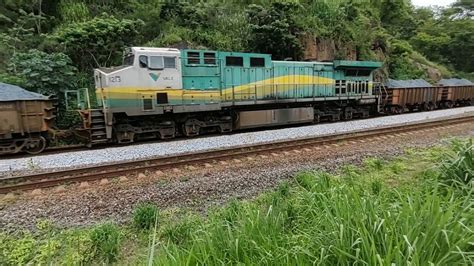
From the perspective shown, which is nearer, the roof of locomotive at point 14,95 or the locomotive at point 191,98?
the roof of locomotive at point 14,95

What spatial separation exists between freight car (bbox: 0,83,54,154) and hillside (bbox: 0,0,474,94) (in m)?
2.61

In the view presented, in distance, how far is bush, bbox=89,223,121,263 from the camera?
3754mm

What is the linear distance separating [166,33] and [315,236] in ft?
57.7

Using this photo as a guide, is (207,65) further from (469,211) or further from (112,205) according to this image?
(469,211)

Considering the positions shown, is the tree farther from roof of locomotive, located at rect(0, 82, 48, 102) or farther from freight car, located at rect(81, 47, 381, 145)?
roof of locomotive, located at rect(0, 82, 48, 102)

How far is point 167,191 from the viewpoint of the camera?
6.05 meters

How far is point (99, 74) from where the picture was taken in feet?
36.6

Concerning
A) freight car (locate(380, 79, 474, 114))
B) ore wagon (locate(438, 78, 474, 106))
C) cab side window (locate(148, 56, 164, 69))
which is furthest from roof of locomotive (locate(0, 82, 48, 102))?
ore wagon (locate(438, 78, 474, 106))

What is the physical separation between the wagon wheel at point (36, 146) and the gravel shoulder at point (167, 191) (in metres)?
4.74

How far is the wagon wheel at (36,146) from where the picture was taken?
1025 centimetres

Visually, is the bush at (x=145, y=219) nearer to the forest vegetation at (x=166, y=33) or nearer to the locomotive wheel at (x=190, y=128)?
the locomotive wheel at (x=190, y=128)

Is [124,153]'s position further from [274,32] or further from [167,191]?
[274,32]

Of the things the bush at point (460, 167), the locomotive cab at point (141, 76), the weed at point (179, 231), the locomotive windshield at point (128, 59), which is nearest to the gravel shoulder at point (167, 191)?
the weed at point (179, 231)

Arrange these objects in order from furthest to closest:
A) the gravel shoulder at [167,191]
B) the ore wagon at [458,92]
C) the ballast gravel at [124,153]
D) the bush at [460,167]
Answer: the ore wagon at [458,92], the ballast gravel at [124,153], the gravel shoulder at [167,191], the bush at [460,167]
